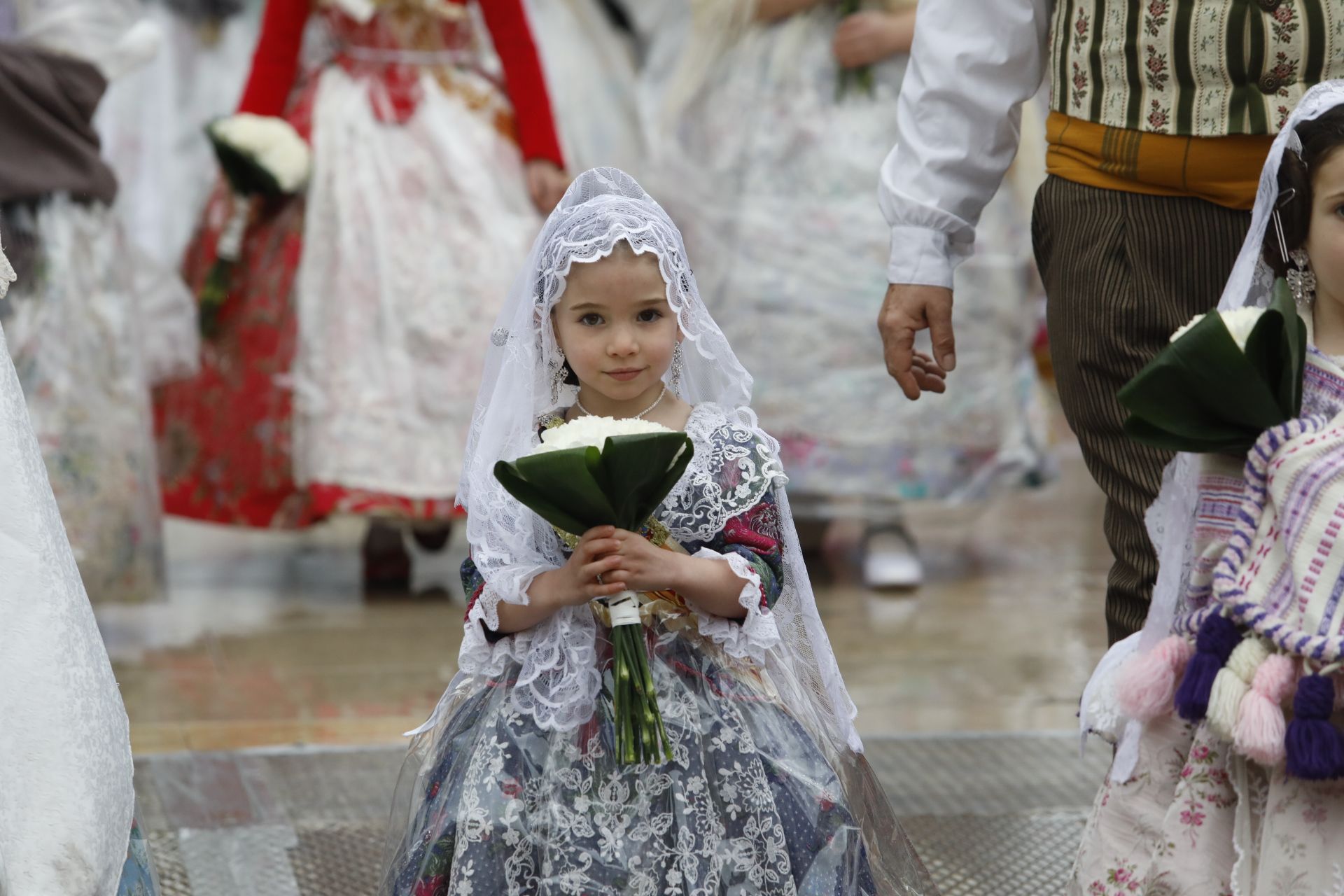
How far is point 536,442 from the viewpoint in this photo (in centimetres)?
259

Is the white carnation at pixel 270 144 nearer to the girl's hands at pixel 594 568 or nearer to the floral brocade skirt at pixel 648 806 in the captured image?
the floral brocade skirt at pixel 648 806

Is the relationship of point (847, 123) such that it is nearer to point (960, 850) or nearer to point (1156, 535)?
point (960, 850)

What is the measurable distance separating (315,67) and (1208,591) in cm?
372

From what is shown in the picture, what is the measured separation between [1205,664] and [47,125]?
10.3 ft

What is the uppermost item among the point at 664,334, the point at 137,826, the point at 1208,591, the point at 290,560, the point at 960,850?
the point at 664,334

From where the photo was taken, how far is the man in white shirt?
258 cm

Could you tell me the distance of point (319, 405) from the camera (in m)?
5.17

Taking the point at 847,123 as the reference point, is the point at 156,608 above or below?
below

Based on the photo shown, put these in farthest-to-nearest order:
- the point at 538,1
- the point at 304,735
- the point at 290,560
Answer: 1. the point at 538,1
2. the point at 290,560
3. the point at 304,735

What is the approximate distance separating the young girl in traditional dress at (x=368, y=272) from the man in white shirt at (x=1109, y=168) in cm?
244

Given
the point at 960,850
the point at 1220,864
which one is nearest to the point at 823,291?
the point at 960,850

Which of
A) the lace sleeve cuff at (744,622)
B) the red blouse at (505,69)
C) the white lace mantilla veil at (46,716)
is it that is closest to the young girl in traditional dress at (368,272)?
the red blouse at (505,69)

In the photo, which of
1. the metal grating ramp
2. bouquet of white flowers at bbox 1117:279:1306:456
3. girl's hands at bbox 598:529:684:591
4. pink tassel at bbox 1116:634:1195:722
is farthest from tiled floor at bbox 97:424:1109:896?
bouquet of white flowers at bbox 1117:279:1306:456

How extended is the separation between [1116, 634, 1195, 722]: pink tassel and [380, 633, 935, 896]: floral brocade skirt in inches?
16.9
